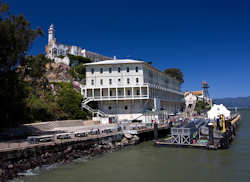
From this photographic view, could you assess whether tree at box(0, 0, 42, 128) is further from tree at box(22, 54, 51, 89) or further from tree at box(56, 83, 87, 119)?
tree at box(56, 83, 87, 119)

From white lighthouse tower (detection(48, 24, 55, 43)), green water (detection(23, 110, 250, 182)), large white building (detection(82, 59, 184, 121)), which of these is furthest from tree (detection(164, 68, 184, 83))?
green water (detection(23, 110, 250, 182))

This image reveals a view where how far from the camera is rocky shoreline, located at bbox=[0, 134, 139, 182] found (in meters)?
15.8

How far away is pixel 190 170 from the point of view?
16.6m

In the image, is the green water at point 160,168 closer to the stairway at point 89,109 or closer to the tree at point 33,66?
the tree at point 33,66

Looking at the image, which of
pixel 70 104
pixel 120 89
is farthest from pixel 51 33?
pixel 70 104

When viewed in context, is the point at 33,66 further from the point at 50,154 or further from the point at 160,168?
the point at 160,168

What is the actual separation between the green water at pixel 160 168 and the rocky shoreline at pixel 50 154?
142 centimetres

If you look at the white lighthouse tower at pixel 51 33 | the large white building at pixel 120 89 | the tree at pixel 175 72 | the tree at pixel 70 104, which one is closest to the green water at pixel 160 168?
the tree at pixel 70 104

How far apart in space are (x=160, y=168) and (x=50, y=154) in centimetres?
943

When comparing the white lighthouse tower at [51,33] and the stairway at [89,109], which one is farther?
the white lighthouse tower at [51,33]

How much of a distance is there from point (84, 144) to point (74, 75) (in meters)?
39.8

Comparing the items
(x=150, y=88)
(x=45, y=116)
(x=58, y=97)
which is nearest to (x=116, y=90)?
(x=150, y=88)

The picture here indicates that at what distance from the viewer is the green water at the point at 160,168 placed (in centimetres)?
1497

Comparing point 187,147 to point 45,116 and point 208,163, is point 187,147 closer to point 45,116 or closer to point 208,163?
point 208,163
